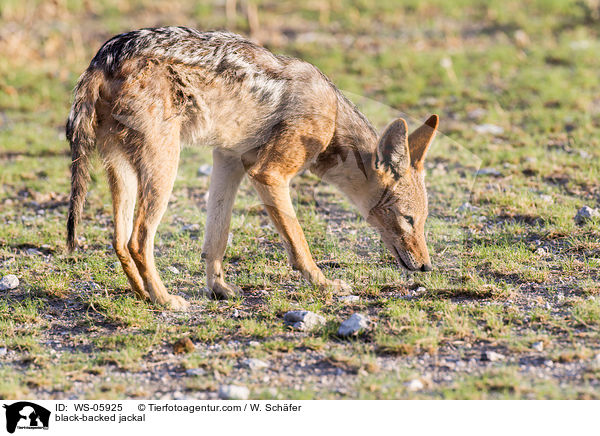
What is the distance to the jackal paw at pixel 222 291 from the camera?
232 inches

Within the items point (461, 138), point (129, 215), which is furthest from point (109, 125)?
point (461, 138)

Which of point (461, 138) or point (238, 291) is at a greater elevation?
point (461, 138)

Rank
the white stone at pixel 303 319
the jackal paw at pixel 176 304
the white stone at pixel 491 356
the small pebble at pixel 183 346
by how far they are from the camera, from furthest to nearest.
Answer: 1. the jackal paw at pixel 176 304
2. the white stone at pixel 303 319
3. the small pebble at pixel 183 346
4. the white stone at pixel 491 356

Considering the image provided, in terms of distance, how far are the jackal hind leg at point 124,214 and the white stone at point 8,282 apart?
101 centimetres

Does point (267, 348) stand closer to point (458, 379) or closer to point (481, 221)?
point (458, 379)

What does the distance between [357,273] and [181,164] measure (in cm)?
374

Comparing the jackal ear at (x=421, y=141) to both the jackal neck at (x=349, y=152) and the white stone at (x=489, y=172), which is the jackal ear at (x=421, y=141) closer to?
the jackal neck at (x=349, y=152)

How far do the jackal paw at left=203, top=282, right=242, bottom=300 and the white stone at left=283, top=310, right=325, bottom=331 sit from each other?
754 mm

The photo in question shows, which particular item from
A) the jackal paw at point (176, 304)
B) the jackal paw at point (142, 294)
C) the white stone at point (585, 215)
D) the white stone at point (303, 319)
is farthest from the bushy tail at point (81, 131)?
the white stone at point (585, 215)

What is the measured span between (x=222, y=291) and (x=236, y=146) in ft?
3.83

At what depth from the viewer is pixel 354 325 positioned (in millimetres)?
5027

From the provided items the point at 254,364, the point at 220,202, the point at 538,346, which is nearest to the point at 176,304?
the point at 220,202

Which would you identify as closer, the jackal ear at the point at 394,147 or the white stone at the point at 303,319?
the white stone at the point at 303,319

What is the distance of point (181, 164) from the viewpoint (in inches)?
361
